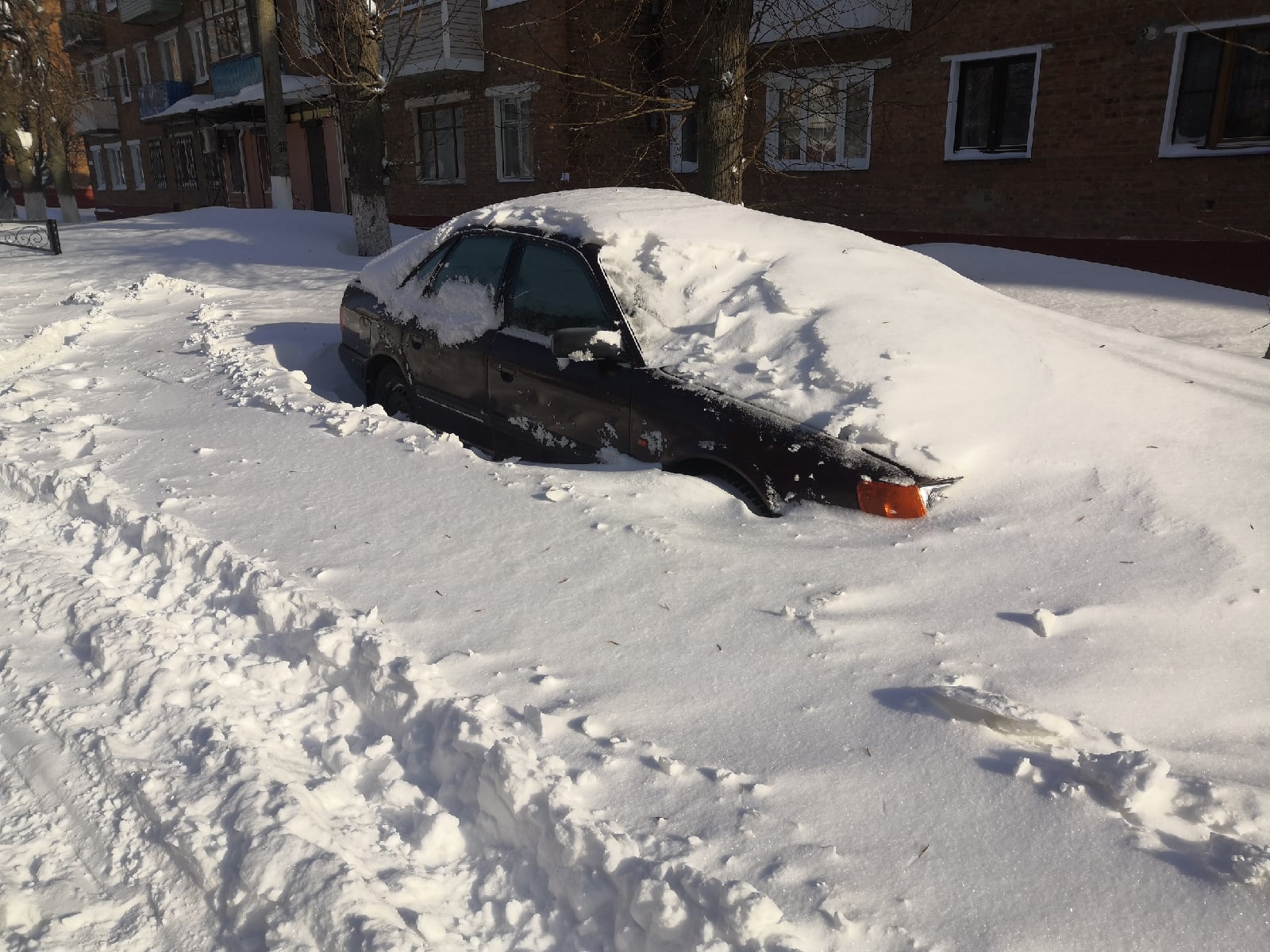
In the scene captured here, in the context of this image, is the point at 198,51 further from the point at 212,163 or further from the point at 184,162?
the point at 184,162

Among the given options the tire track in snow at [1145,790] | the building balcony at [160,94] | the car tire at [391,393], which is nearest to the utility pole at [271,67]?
the car tire at [391,393]

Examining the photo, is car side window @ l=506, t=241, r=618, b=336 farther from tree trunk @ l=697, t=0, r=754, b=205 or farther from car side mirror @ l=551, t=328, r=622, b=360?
tree trunk @ l=697, t=0, r=754, b=205

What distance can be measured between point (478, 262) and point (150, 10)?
31091 mm

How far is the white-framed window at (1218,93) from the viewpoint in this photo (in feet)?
33.7

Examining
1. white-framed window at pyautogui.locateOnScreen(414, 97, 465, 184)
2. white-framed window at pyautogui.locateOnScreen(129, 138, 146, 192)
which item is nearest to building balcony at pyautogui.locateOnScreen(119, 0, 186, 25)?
white-framed window at pyautogui.locateOnScreen(129, 138, 146, 192)

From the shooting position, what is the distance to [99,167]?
1487 inches

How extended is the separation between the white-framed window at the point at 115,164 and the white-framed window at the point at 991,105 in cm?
3440

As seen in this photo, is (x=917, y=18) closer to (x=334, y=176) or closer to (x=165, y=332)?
(x=165, y=332)

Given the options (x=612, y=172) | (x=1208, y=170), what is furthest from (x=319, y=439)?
(x=612, y=172)

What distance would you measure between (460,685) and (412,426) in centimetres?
222

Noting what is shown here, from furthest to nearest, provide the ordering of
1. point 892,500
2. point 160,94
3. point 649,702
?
point 160,94
point 892,500
point 649,702

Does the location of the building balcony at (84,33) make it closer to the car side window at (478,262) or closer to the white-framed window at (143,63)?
the white-framed window at (143,63)

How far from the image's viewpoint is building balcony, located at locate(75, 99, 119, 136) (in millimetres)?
34281

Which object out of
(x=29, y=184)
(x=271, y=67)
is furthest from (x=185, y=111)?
(x=271, y=67)
